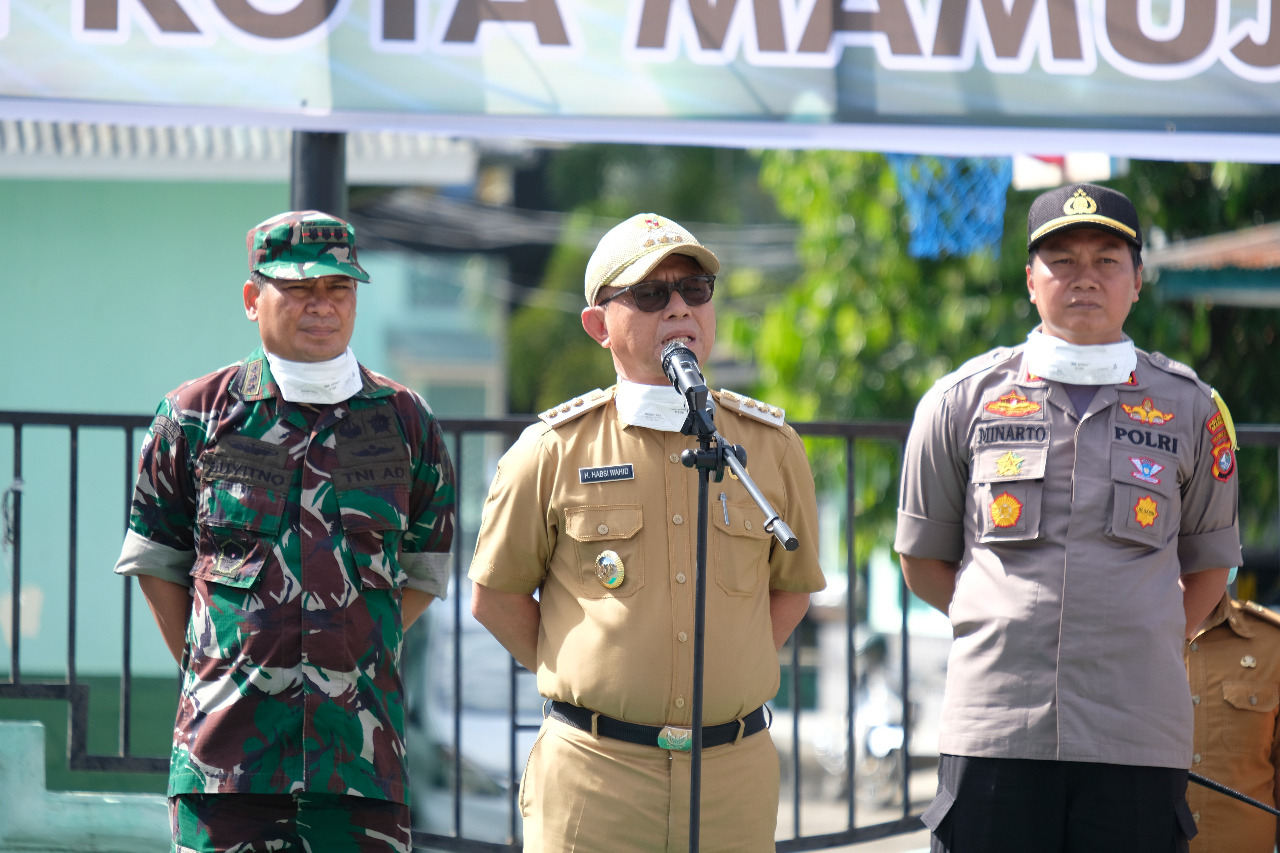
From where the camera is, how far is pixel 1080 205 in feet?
11.3

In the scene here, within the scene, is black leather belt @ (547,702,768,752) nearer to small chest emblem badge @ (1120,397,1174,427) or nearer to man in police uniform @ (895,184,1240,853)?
man in police uniform @ (895,184,1240,853)

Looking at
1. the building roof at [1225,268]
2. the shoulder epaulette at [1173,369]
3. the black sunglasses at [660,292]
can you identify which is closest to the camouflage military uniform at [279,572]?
the black sunglasses at [660,292]

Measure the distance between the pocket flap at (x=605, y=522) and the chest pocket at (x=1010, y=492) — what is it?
2.95 feet

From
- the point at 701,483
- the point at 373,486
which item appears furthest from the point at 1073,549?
the point at 373,486

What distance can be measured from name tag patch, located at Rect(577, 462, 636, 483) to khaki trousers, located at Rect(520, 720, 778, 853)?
1.77 ft

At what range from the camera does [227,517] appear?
3297 millimetres

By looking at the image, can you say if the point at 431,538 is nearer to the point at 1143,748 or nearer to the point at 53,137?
the point at 1143,748

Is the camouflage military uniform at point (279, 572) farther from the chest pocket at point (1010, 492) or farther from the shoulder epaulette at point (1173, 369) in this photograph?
the shoulder epaulette at point (1173, 369)

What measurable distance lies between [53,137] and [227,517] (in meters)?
5.20

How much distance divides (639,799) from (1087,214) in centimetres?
174

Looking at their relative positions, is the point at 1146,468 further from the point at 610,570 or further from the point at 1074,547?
the point at 610,570

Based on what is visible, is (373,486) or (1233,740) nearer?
(373,486)

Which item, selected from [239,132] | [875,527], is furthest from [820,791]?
[239,132]

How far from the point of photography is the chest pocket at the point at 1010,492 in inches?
133
